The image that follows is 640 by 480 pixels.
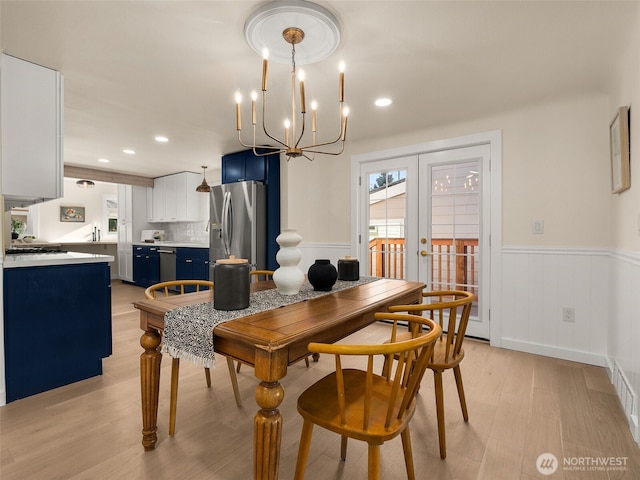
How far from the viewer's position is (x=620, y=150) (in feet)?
6.92

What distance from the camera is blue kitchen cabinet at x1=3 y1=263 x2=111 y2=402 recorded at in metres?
2.11

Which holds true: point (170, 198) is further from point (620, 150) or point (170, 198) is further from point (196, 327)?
point (620, 150)

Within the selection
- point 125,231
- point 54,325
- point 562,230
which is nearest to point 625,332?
point 562,230

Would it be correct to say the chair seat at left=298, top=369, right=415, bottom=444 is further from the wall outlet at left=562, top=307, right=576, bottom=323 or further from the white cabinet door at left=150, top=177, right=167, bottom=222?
the white cabinet door at left=150, top=177, right=167, bottom=222

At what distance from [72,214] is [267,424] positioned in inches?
309

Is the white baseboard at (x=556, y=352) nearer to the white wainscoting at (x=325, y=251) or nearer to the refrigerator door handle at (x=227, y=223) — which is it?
the white wainscoting at (x=325, y=251)

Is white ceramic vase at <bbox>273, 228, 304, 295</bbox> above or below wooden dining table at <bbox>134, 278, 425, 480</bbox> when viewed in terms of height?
above

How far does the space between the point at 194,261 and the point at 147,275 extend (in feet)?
5.02

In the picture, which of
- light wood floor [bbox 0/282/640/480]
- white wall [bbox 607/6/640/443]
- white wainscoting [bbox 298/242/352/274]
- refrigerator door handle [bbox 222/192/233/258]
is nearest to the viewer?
light wood floor [bbox 0/282/640/480]

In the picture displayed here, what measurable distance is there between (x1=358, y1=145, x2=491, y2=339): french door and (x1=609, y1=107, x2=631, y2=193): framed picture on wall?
1.00 meters

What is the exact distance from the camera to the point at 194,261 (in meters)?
5.46

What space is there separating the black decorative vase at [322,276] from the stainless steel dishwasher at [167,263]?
464cm

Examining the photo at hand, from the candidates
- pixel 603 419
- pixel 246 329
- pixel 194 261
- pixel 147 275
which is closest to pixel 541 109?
pixel 603 419

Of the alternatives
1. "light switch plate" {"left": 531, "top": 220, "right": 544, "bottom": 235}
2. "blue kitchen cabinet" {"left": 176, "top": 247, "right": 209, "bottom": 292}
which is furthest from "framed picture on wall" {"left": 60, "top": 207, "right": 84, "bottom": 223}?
"light switch plate" {"left": 531, "top": 220, "right": 544, "bottom": 235}
